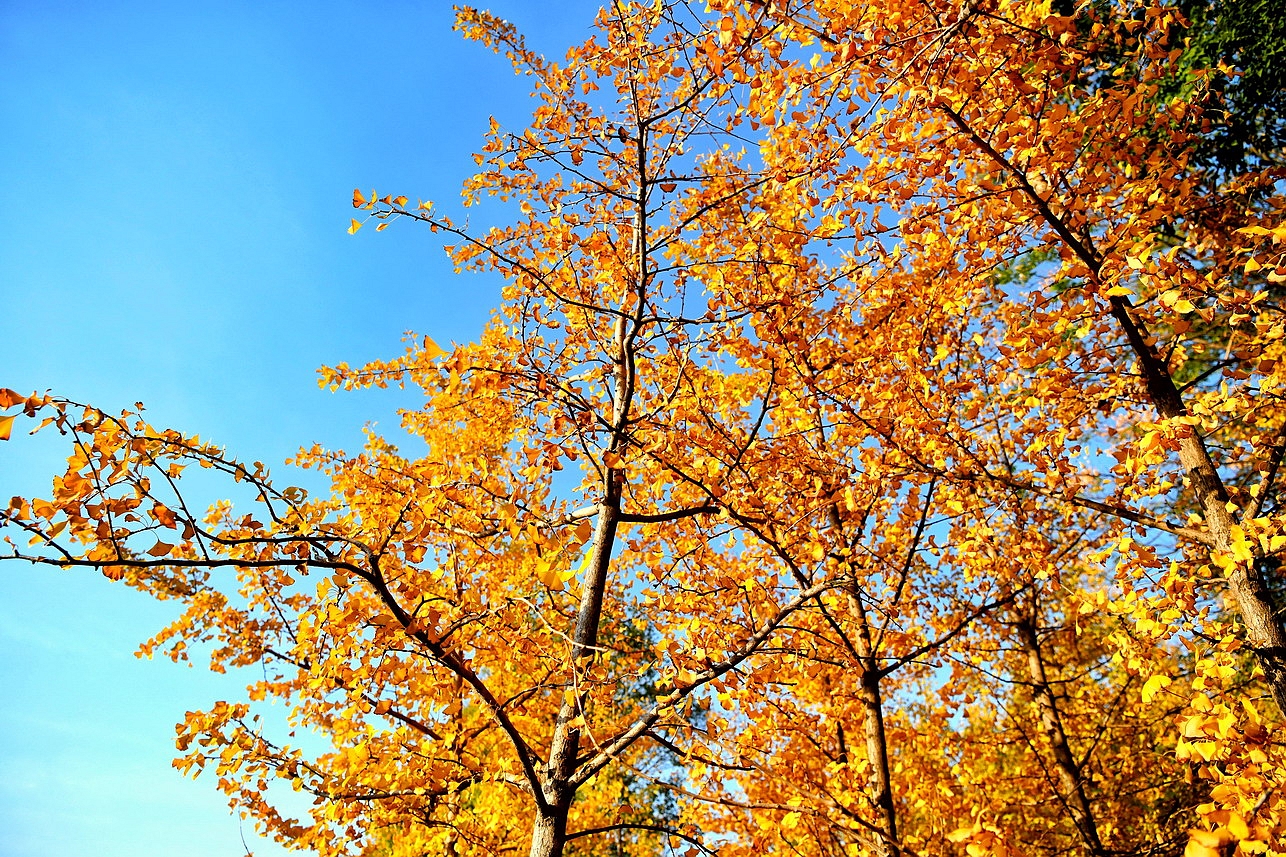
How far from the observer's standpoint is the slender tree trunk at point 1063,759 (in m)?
6.47

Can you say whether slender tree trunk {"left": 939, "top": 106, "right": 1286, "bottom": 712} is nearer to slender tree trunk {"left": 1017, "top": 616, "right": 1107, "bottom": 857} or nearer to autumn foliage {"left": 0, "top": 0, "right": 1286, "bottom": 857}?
autumn foliage {"left": 0, "top": 0, "right": 1286, "bottom": 857}

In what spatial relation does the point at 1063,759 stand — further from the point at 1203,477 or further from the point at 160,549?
the point at 160,549

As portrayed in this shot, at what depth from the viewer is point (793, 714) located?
5.09 m

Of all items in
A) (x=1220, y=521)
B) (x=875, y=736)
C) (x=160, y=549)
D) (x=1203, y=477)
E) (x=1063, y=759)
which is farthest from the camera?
(x=1063, y=759)

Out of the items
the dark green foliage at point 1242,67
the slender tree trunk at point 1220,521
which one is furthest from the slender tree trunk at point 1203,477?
the dark green foliage at point 1242,67

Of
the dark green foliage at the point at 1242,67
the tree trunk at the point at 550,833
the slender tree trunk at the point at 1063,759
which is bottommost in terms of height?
the tree trunk at the point at 550,833

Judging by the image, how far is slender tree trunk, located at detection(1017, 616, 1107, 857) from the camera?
6473 mm

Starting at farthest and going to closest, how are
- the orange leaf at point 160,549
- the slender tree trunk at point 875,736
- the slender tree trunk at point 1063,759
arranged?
the slender tree trunk at point 1063,759 < the slender tree trunk at point 875,736 < the orange leaf at point 160,549

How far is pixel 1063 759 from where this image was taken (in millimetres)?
7086

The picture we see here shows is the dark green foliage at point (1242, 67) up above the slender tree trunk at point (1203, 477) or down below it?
above

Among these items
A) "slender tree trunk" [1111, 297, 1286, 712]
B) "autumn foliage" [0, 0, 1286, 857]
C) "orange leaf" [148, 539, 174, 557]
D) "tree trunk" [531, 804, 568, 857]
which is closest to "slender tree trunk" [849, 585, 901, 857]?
"autumn foliage" [0, 0, 1286, 857]

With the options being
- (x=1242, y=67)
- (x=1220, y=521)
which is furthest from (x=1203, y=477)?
(x=1242, y=67)

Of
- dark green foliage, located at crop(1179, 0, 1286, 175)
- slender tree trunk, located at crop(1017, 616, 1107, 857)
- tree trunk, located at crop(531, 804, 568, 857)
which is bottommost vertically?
tree trunk, located at crop(531, 804, 568, 857)

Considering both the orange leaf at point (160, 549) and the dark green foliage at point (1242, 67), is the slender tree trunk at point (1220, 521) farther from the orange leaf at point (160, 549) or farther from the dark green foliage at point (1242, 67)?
the orange leaf at point (160, 549)
